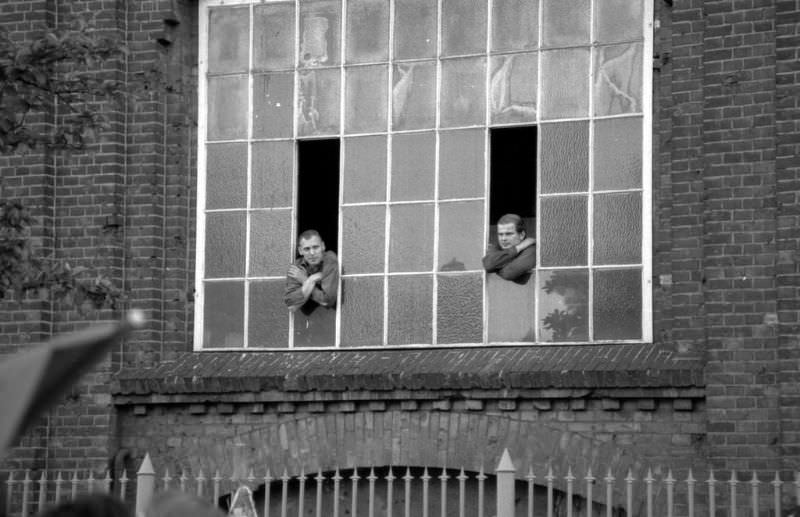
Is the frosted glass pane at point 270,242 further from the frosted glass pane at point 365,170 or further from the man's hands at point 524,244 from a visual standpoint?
the man's hands at point 524,244

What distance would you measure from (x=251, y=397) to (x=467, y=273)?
168 cm

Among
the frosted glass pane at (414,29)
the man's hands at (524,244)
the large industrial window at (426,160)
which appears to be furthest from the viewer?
the frosted glass pane at (414,29)

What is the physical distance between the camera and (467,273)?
10.2 meters

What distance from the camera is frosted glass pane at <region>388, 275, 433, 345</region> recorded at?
1028 cm

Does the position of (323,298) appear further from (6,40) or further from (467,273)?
(6,40)

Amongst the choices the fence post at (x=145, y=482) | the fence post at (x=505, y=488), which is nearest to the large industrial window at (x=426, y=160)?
the fence post at (x=505, y=488)

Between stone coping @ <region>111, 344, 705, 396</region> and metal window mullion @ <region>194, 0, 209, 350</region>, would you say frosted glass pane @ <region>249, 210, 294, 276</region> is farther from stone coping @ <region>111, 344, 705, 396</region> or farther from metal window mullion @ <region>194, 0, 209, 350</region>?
stone coping @ <region>111, 344, 705, 396</region>

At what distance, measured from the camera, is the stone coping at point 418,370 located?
9398 millimetres

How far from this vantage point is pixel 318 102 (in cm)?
1077

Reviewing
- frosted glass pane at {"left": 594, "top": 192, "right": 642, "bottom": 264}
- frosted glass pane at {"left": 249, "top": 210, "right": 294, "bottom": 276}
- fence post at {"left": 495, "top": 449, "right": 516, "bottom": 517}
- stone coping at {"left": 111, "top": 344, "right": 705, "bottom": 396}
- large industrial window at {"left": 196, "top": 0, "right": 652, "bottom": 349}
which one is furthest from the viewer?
frosted glass pane at {"left": 249, "top": 210, "right": 294, "bottom": 276}

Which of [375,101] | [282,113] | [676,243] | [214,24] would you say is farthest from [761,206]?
[214,24]

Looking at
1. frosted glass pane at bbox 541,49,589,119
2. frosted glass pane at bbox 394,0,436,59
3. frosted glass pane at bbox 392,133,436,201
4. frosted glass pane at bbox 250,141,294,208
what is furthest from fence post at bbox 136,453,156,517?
frosted glass pane at bbox 541,49,589,119

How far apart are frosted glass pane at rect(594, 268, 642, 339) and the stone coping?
4.2 inches

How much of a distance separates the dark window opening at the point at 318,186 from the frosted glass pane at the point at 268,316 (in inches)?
18.3
